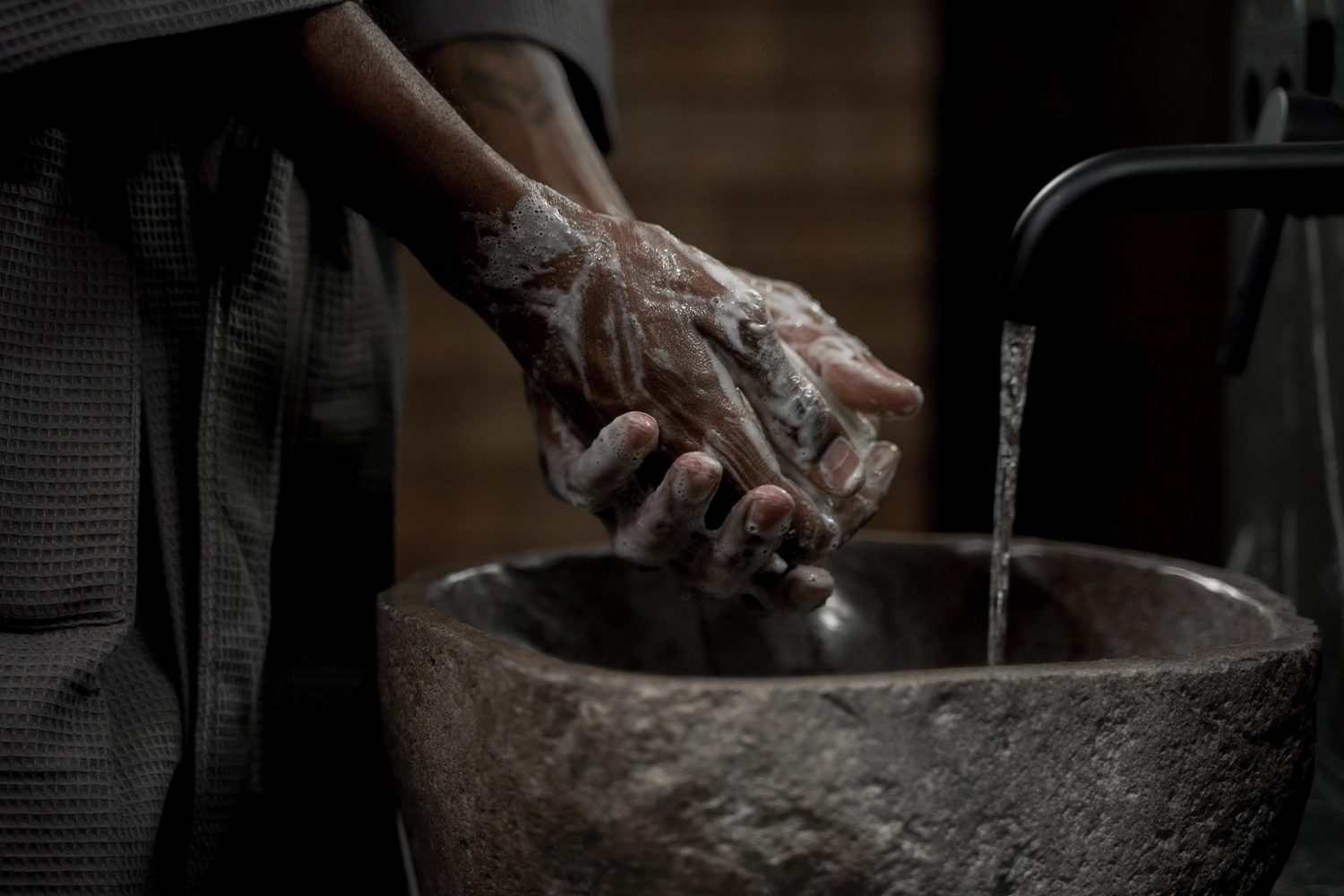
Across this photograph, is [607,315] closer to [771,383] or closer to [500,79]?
[771,383]

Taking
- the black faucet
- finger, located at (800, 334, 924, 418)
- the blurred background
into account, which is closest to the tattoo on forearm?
finger, located at (800, 334, 924, 418)

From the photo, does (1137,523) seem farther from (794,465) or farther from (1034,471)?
(794,465)

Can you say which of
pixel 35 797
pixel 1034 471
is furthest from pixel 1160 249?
pixel 35 797

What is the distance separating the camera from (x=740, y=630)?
30.1 inches

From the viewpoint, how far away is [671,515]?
0.55m

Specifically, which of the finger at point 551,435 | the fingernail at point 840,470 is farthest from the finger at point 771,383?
the finger at point 551,435

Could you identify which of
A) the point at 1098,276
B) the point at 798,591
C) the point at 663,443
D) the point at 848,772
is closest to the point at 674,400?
the point at 663,443

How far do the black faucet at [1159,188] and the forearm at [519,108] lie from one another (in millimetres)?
291

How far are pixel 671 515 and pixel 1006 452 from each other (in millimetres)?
183

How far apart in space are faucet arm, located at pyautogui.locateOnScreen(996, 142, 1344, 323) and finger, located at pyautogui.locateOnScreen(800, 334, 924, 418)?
117mm

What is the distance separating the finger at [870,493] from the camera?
629 millimetres

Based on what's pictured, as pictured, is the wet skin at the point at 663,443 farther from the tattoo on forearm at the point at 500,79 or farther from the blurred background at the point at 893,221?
the blurred background at the point at 893,221

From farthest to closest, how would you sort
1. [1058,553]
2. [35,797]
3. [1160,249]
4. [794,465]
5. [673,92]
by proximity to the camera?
[673,92] → [1160,249] → [1058,553] → [794,465] → [35,797]

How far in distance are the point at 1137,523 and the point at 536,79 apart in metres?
0.92
